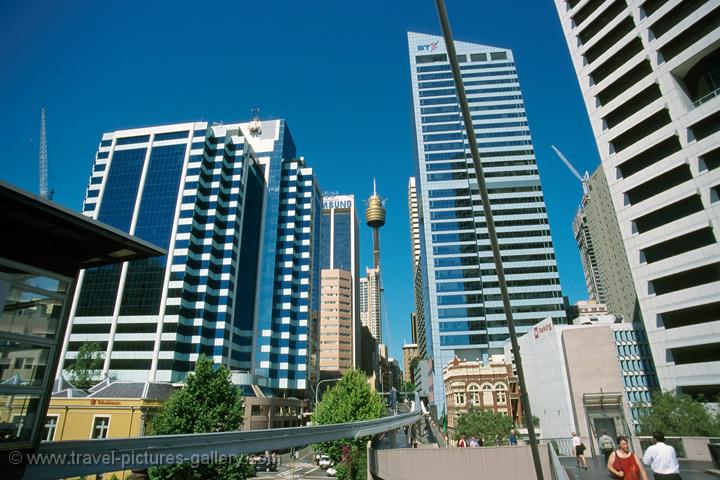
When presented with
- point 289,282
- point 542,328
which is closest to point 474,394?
point 542,328

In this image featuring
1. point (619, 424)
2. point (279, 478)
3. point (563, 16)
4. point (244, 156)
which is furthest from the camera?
point (244, 156)

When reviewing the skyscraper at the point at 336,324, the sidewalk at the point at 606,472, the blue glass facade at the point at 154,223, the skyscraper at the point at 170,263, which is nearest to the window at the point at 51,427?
the skyscraper at the point at 170,263

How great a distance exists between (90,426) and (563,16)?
3135 inches

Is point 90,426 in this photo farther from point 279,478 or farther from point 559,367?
point 559,367

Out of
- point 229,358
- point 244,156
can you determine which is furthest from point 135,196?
point 229,358

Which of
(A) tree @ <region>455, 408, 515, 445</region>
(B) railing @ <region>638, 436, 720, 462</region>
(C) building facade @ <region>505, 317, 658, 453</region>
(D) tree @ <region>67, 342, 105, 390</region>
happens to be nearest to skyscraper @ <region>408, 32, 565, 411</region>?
(C) building facade @ <region>505, 317, 658, 453</region>

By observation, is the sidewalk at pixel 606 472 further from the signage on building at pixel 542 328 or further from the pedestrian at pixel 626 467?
the signage on building at pixel 542 328

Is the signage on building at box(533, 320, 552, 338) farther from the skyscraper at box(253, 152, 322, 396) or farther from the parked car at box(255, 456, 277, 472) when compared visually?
the skyscraper at box(253, 152, 322, 396)

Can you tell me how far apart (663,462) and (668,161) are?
164 ft

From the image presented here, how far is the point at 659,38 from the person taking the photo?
48.5 m

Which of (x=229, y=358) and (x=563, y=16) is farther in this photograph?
(x=229, y=358)

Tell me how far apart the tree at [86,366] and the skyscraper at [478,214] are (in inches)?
2972

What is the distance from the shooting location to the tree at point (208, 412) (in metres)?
31.2

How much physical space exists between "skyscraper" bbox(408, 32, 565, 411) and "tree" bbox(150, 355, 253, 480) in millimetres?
79984
